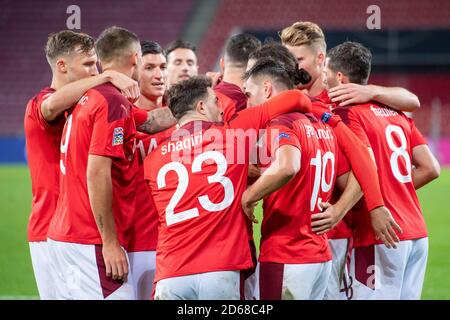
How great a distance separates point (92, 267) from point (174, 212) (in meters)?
0.74

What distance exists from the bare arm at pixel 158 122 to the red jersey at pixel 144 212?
9cm

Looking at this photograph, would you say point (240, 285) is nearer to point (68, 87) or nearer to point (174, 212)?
point (174, 212)

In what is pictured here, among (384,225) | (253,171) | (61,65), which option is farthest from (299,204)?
(61,65)

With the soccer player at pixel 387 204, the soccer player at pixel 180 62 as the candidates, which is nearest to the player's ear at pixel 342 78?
the soccer player at pixel 387 204

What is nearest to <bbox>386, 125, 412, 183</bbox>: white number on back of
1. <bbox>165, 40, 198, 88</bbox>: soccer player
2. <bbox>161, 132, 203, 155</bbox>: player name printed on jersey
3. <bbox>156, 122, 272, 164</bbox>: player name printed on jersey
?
<bbox>156, 122, 272, 164</bbox>: player name printed on jersey

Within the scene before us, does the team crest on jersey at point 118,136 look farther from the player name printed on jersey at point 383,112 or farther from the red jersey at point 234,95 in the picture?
the player name printed on jersey at point 383,112

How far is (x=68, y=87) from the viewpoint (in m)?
4.67

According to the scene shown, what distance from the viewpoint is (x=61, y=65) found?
Answer: 4.95 m

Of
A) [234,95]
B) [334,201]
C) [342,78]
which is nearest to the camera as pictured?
[334,201]

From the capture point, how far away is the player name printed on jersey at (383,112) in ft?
16.8

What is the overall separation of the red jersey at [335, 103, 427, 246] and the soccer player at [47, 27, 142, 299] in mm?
1573

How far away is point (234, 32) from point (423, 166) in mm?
22427

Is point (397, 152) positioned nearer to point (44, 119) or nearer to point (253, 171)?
point (253, 171)
